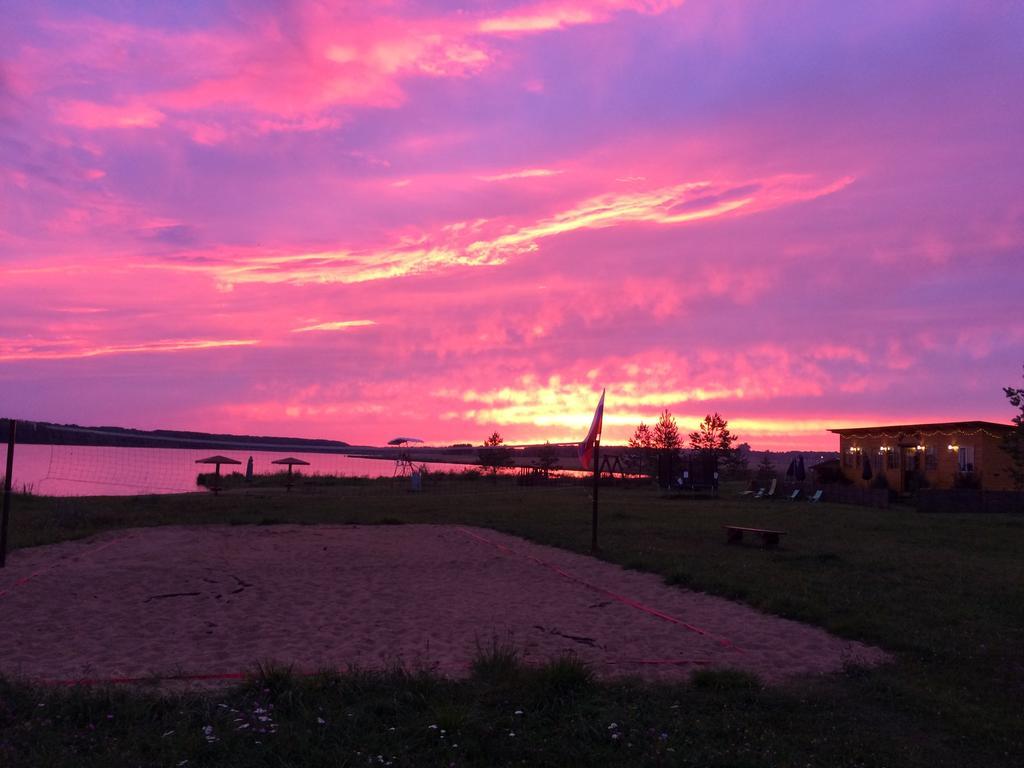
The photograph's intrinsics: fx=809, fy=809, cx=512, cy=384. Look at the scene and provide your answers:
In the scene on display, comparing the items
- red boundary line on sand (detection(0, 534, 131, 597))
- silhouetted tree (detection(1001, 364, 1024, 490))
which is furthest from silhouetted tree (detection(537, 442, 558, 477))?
red boundary line on sand (detection(0, 534, 131, 597))

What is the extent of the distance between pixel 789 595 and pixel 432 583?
4.18m

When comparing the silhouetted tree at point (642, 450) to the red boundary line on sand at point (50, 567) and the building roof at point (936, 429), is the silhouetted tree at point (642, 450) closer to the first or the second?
the building roof at point (936, 429)

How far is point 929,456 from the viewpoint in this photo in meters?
30.5

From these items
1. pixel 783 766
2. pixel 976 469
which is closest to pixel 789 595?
pixel 783 766

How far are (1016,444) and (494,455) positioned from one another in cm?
3216

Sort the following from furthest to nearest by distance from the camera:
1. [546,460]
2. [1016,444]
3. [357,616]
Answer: [546,460] → [1016,444] → [357,616]

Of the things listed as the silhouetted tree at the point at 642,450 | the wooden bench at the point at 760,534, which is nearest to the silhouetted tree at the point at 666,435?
the silhouetted tree at the point at 642,450

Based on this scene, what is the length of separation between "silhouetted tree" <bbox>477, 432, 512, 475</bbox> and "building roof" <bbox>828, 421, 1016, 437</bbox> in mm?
22444

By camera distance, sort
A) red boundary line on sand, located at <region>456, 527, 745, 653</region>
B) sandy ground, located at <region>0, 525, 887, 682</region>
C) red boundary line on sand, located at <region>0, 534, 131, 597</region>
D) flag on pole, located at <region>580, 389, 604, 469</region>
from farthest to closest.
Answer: flag on pole, located at <region>580, 389, 604, 469</region>, red boundary line on sand, located at <region>0, 534, 131, 597</region>, red boundary line on sand, located at <region>456, 527, 745, 653</region>, sandy ground, located at <region>0, 525, 887, 682</region>

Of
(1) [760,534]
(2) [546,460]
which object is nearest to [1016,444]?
(1) [760,534]

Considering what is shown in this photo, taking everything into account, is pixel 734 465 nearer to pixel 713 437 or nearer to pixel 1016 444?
pixel 713 437

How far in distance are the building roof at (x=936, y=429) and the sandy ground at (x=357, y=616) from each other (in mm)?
21771

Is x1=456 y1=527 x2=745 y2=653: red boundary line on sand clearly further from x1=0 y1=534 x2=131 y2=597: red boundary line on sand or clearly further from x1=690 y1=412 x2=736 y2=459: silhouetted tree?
x1=690 y1=412 x2=736 y2=459: silhouetted tree

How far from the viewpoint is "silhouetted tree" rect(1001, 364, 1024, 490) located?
23406 millimetres
